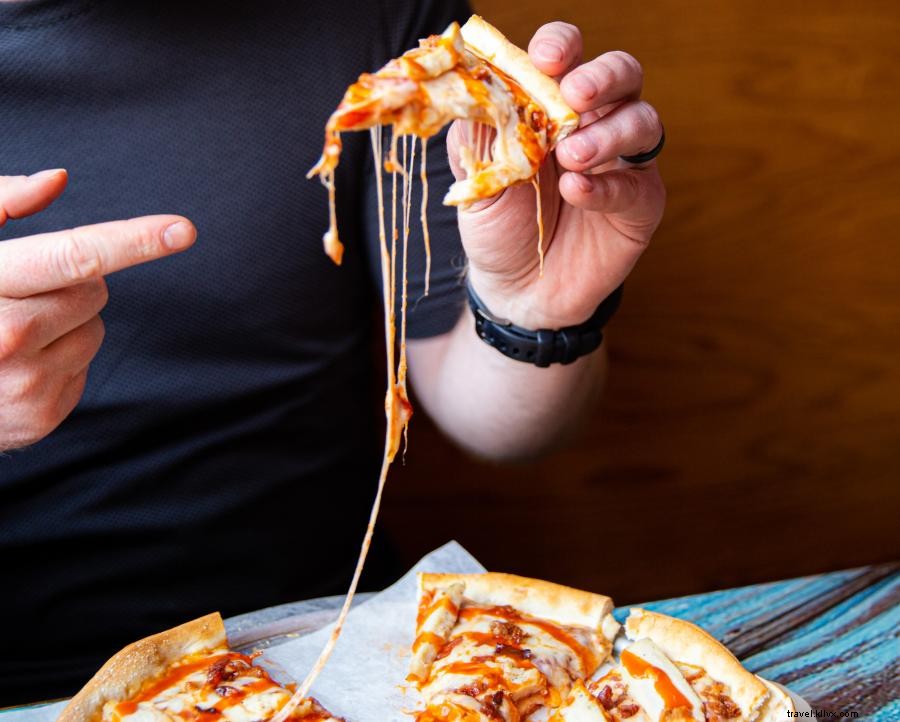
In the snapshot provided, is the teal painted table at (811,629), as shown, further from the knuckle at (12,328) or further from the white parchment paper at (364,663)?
the knuckle at (12,328)

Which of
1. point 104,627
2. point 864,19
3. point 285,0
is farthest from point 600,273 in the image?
point 864,19

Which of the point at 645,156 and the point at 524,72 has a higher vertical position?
the point at 524,72

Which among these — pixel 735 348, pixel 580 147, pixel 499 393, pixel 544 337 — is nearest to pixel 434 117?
pixel 580 147

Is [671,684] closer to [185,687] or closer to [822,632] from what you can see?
[822,632]

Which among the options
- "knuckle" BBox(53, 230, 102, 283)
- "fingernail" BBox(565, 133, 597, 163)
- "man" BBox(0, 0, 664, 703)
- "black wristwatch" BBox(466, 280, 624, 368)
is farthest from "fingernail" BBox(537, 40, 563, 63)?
"knuckle" BBox(53, 230, 102, 283)

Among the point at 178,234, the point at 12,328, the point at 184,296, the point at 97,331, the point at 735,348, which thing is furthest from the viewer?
the point at 735,348

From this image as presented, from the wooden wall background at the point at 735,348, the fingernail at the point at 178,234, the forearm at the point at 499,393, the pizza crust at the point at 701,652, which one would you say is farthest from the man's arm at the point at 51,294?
the wooden wall background at the point at 735,348
